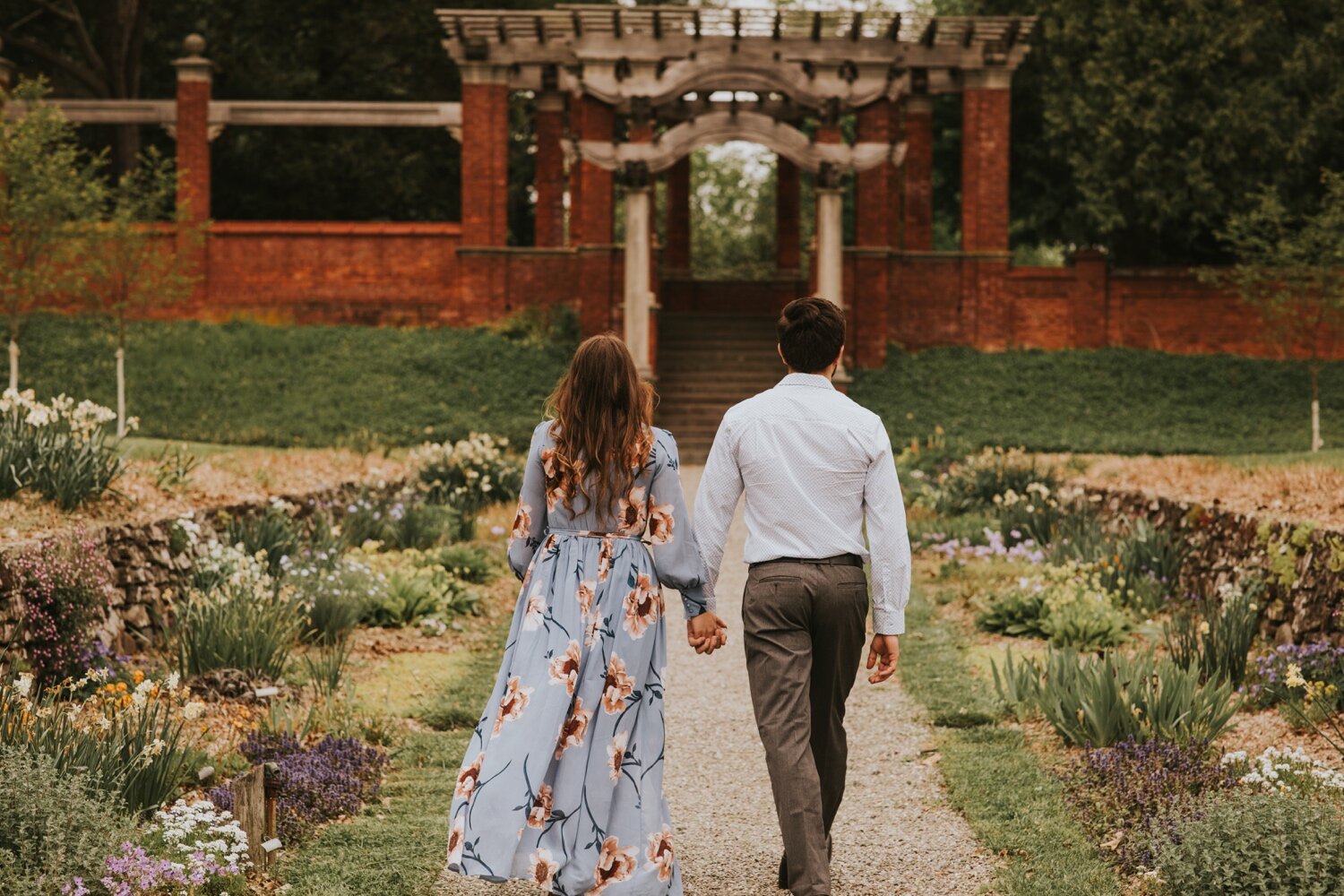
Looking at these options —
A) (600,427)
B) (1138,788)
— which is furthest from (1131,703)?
(600,427)

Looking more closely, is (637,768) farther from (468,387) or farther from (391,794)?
(468,387)

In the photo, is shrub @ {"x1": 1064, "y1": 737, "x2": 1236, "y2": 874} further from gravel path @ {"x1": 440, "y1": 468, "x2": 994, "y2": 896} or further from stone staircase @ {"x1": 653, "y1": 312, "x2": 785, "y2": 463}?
stone staircase @ {"x1": 653, "y1": 312, "x2": 785, "y2": 463}

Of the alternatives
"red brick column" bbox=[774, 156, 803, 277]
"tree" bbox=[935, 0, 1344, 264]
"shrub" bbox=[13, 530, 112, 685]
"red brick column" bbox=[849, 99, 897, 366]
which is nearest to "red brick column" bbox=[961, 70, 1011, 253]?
"tree" bbox=[935, 0, 1344, 264]

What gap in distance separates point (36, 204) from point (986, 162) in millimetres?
15793

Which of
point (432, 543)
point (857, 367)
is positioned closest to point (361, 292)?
point (857, 367)

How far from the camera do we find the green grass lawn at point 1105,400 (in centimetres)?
2083

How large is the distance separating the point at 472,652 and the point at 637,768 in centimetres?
454

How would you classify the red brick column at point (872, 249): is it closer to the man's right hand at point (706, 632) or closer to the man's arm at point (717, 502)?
the man's arm at point (717, 502)

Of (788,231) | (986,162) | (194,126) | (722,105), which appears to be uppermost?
(722,105)

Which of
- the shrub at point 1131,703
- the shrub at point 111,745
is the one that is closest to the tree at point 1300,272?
the shrub at point 1131,703

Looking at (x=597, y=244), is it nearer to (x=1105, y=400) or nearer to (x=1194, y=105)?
(x=1105, y=400)

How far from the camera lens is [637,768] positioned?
13.6ft

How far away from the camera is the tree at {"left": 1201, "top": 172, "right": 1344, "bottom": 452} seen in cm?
2086

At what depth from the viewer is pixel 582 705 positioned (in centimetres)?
414
